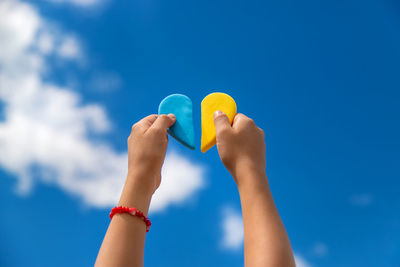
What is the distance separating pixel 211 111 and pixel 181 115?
0.29 meters

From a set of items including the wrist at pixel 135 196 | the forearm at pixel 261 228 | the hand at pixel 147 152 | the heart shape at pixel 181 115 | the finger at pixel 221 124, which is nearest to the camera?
the forearm at pixel 261 228

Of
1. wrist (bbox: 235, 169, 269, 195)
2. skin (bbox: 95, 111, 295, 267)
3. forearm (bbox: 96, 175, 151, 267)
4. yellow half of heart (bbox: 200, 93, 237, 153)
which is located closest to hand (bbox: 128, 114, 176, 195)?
skin (bbox: 95, 111, 295, 267)

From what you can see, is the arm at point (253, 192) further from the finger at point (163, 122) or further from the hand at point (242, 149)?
the finger at point (163, 122)

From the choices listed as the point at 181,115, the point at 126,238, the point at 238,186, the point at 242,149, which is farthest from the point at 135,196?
the point at 181,115

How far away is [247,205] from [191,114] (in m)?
1.49

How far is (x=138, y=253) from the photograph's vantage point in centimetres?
183

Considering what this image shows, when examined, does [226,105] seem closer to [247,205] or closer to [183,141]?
[183,141]

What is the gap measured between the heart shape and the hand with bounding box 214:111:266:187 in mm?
573

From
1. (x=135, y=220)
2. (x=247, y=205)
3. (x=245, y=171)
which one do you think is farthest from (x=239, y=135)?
(x=135, y=220)

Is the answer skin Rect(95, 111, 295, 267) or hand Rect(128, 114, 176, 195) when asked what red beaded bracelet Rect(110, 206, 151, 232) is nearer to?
skin Rect(95, 111, 295, 267)

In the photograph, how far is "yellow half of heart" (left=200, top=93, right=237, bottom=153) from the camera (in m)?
2.95

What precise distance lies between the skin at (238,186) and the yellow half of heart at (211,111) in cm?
31

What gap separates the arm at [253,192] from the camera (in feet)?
5.29

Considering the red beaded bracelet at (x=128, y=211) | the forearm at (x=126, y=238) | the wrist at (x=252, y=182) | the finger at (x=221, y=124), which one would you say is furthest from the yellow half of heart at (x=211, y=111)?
the red beaded bracelet at (x=128, y=211)
